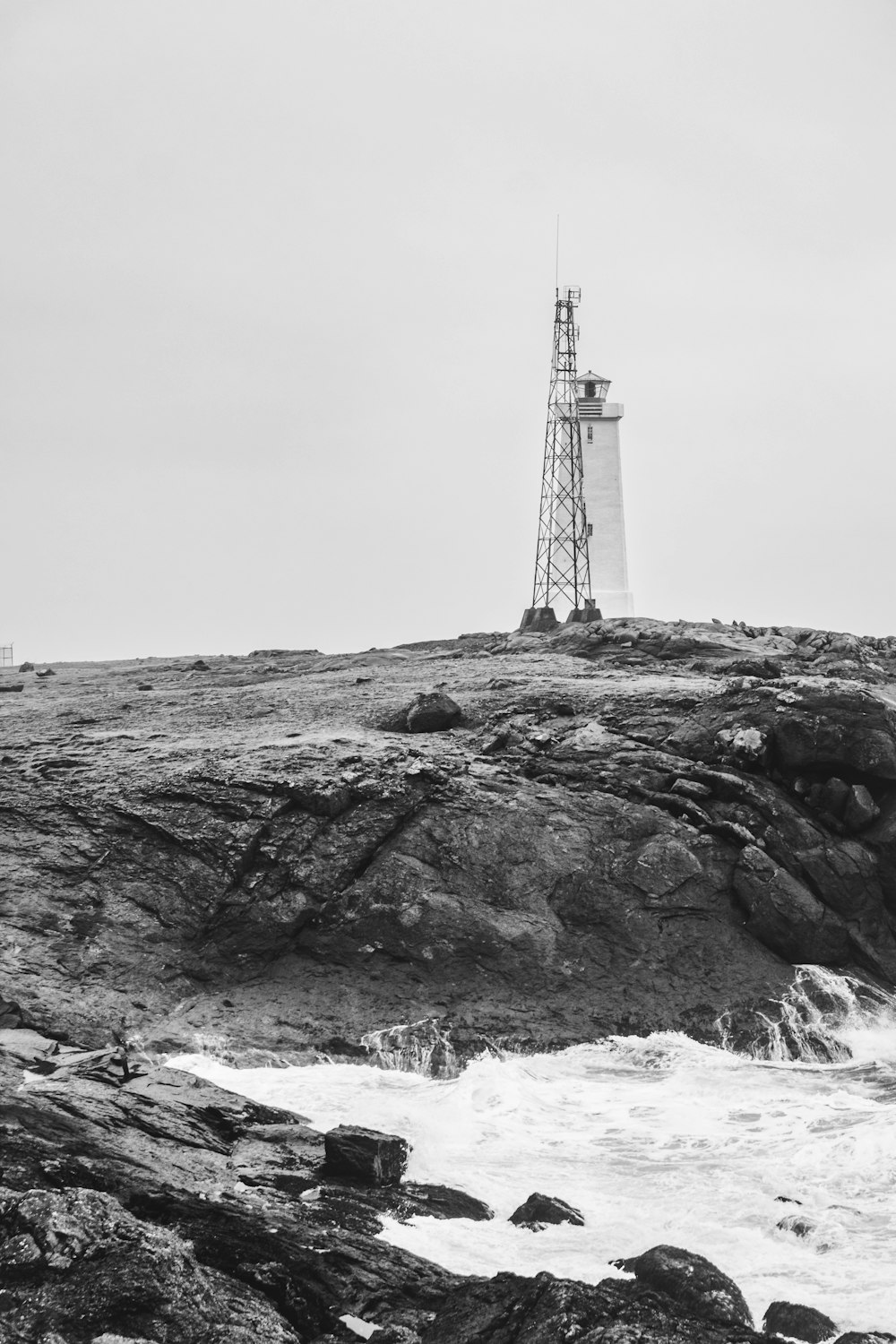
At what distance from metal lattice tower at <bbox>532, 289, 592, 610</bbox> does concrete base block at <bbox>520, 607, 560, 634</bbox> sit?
2.48 meters

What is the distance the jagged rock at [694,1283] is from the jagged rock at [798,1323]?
0.15 m

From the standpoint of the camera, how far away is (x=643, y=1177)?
43.2 feet

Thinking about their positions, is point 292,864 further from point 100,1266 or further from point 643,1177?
point 100,1266

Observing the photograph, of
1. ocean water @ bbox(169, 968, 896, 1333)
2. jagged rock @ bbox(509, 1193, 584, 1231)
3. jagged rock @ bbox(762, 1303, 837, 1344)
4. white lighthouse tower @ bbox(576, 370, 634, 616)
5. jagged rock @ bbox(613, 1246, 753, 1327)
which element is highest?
white lighthouse tower @ bbox(576, 370, 634, 616)

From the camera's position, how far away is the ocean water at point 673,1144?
424 inches

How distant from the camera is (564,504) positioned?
4900 cm

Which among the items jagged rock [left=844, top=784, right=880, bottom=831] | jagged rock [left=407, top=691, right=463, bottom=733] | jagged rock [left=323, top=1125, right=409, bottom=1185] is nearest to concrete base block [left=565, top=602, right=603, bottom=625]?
jagged rock [left=407, top=691, right=463, bottom=733]

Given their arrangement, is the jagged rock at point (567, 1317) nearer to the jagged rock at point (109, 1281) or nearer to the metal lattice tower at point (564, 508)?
the jagged rock at point (109, 1281)

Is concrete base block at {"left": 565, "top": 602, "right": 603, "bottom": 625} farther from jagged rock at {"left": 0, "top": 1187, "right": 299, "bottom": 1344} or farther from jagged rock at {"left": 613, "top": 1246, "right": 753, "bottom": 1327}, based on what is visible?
jagged rock at {"left": 0, "top": 1187, "right": 299, "bottom": 1344}

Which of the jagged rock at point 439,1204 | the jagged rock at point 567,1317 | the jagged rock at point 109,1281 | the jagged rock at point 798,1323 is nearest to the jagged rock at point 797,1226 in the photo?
the jagged rock at point 798,1323

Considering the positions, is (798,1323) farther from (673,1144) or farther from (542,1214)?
(673,1144)

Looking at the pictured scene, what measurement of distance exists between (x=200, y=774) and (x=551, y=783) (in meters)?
5.38

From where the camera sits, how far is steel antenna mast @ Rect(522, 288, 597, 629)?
159ft

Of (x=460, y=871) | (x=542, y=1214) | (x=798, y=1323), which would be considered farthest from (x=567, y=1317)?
(x=460, y=871)
